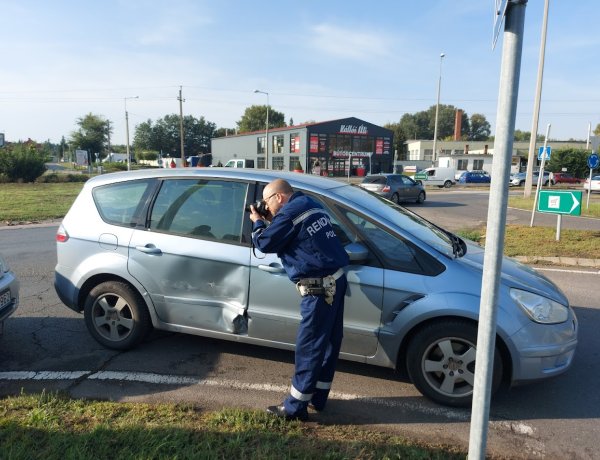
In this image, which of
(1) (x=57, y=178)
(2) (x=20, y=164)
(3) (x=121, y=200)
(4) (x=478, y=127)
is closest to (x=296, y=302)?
(3) (x=121, y=200)

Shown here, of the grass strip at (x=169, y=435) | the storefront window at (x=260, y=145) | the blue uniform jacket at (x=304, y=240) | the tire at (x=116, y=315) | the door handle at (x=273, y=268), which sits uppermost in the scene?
the storefront window at (x=260, y=145)

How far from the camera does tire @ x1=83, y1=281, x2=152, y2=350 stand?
4090 millimetres

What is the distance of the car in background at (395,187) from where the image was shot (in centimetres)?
2169

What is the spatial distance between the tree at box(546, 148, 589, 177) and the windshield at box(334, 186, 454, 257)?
51.8 meters

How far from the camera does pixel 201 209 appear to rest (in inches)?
157

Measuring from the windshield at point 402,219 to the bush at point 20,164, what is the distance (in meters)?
33.3

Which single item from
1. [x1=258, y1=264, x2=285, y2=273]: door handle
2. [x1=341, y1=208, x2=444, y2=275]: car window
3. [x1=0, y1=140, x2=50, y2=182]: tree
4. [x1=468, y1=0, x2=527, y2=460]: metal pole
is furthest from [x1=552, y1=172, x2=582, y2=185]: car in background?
[x1=468, y1=0, x2=527, y2=460]: metal pole

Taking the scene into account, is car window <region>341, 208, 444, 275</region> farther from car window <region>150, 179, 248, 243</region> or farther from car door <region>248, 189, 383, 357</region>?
car window <region>150, 179, 248, 243</region>

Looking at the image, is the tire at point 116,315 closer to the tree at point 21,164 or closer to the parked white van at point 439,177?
the tree at point 21,164

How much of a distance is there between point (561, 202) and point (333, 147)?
47.2 m

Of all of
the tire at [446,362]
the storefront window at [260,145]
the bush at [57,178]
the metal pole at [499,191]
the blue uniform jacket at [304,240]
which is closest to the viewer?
the metal pole at [499,191]

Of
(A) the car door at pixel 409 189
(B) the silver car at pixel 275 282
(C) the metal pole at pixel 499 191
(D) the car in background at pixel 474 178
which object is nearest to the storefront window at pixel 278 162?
(D) the car in background at pixel 474 178

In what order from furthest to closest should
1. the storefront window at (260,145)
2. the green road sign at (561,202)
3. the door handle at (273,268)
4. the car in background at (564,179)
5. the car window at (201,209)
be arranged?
the storefront window at (260,145)
the car in background at (564,179)
the green road sign at (561,202)
the car window at (201,209)
the door handle at (273,268)

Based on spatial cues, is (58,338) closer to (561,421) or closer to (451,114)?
(561,421)
